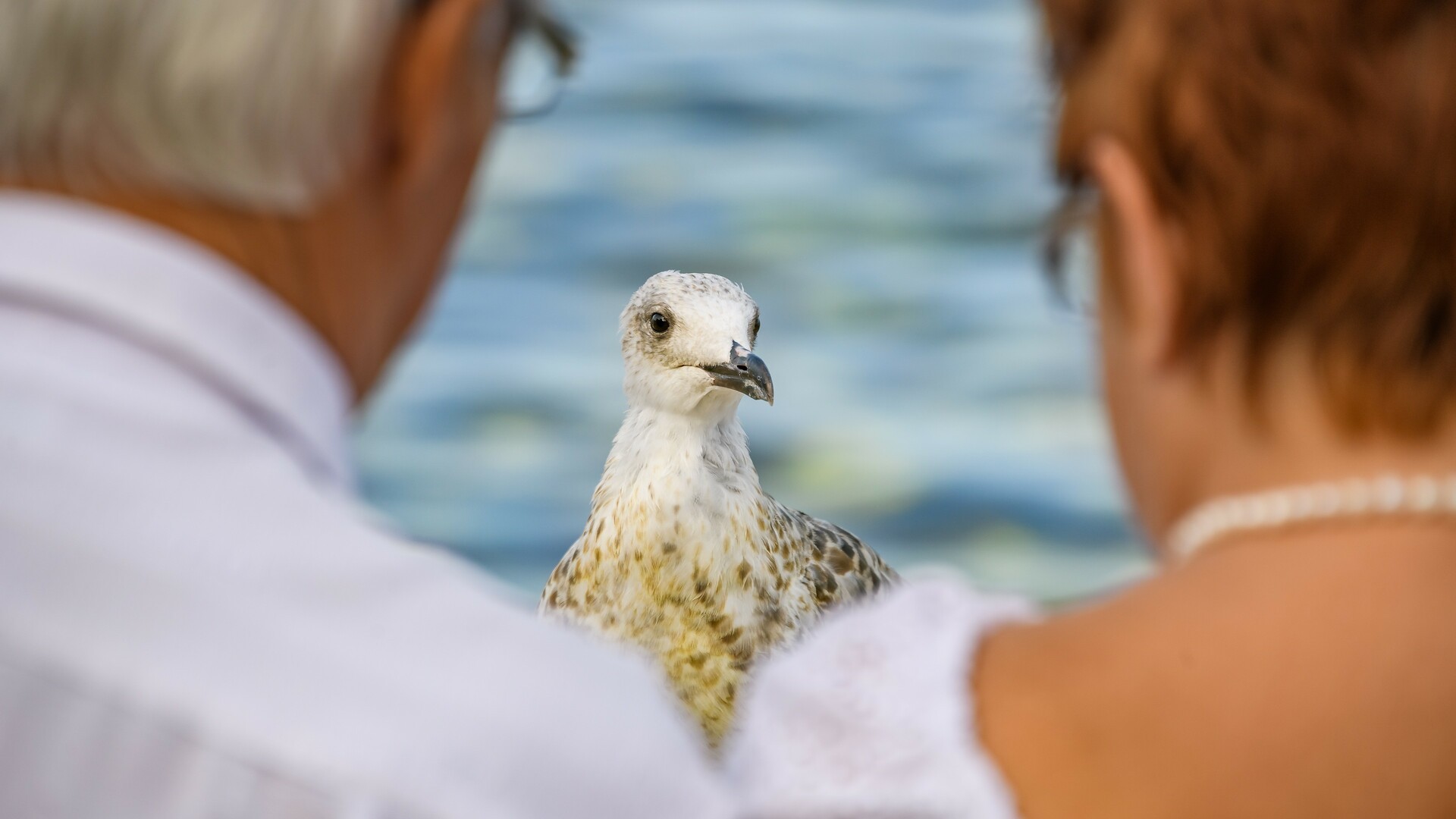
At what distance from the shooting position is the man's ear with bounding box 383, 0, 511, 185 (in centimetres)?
136

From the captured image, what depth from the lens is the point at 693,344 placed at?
11.4 feet

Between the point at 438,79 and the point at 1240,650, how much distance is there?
70cm

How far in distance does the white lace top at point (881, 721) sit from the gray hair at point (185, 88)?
23.2 inches

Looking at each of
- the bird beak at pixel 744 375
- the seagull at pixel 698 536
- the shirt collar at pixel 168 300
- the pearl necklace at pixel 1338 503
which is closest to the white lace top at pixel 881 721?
the pearl necklace at pixel 1338 503

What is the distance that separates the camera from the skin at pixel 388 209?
52.8 inches

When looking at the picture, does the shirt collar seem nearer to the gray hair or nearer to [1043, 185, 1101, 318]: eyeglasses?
the gray hair

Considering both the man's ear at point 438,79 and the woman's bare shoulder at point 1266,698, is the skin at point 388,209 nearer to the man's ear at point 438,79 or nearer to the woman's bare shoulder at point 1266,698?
the man's ear at point 438,79

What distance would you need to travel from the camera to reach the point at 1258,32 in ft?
4.48

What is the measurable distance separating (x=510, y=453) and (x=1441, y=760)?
778 centimetres

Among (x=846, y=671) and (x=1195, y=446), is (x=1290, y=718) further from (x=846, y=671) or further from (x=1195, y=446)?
(x=846, y=671)

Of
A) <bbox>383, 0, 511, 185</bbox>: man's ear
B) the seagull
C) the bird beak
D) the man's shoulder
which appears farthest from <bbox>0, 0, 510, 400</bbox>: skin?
the bird beak

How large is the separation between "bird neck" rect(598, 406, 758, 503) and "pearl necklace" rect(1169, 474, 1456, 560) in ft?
6.26

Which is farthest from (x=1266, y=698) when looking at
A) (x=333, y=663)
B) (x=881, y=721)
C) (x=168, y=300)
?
(x=168, y=300)

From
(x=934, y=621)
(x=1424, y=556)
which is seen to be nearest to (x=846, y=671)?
(x=934, y=621)
